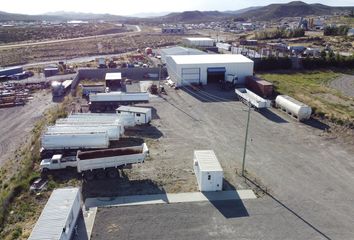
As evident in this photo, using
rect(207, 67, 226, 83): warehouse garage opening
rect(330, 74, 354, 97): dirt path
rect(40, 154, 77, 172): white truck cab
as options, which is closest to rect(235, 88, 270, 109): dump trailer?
rect(207, 67, 226, 83): warehouse garage opening

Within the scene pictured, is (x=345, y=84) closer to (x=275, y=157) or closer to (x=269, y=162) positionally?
(x=275, y=157)

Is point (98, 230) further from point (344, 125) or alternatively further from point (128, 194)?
point (344, 125)

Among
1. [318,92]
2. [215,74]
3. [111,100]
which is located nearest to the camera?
[111,100]

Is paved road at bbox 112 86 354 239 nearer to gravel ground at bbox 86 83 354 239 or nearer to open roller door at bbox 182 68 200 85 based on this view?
gravel ground at bbox 86 83 354 239

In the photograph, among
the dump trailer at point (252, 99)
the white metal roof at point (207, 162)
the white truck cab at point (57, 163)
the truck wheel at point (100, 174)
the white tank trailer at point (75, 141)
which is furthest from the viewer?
the dump trailer at point (252, 99)

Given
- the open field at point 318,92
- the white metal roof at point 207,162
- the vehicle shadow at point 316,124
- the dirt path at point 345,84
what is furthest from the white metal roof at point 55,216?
the dirt path at point 345,84

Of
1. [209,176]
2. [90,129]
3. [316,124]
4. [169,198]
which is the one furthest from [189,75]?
[169,198]

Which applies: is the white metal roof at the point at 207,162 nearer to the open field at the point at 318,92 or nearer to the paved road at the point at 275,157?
the paved road at the point at 275,157
